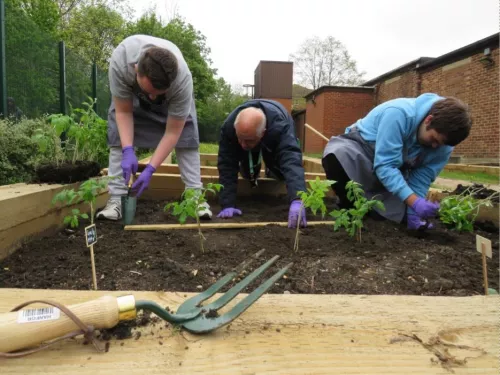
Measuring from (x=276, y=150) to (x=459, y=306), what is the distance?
102 inches

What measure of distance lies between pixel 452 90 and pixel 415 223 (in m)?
13.0

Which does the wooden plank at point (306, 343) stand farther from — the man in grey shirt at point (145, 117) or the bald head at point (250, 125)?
the bald head at point (250, 125)

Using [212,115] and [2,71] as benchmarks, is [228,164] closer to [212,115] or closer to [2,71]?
[2,71]

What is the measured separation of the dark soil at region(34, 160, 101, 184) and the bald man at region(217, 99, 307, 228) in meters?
1.14

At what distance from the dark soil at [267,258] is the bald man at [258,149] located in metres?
0.54

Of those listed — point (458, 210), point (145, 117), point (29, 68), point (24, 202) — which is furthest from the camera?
point (29, 68)

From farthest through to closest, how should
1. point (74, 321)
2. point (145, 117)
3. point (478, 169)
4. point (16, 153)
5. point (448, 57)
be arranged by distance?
1. point (448, 57)
2. point (478, 169)
3. point (16, 153)
4. point (145, 117)
5. point (74, 321)

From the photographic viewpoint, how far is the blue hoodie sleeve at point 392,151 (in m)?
2.84

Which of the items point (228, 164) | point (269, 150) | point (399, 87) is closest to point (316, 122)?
point (399, 87)

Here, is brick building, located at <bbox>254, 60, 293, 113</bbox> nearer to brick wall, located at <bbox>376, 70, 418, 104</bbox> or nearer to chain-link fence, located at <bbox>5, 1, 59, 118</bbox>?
brick wall, located at <bbox>376, 70, 418, 104</bbox>

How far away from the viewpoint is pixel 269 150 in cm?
356

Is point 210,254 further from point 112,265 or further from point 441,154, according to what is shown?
point 441,154

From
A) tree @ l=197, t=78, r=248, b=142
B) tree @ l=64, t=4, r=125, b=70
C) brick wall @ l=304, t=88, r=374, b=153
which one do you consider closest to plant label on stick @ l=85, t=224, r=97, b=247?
brick wall @ l=304, t=88, r=374, b=153

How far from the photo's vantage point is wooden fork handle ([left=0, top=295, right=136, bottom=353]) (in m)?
0.74
